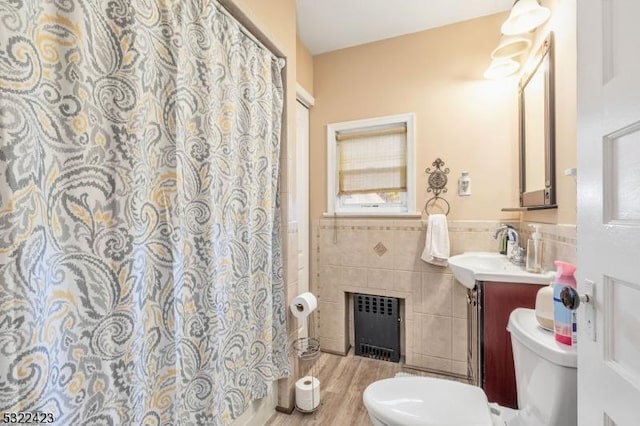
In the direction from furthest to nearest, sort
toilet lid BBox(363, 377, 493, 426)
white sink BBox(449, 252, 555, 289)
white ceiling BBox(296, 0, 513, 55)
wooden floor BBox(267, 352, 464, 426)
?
1. white ceiling BBox(296, 0, 513, 55)
2. wooden floor BBox(267, 352, 464, 426)
3. white sink BBox(449, 252, 555, 289)
4. toilet lid BBox(363, 377, 493, 426)

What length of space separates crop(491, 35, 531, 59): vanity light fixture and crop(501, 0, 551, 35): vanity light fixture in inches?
3.6

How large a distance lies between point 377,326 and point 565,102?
6.29 feet

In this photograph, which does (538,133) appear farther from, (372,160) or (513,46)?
(372,160)

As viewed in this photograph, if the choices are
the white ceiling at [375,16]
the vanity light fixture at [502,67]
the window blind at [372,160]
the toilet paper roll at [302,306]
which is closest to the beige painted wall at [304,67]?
the white ceiling at [375,16]

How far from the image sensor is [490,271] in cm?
145

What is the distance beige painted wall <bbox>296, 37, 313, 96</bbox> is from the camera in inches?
91.4

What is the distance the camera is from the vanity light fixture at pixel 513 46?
5.52ft

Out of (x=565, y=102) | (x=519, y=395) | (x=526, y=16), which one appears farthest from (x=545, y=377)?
(x=526, y=16)

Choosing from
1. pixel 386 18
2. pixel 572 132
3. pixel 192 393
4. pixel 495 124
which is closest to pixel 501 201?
pixel 495 124

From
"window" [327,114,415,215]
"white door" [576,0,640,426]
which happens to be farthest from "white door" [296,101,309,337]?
"white door" [576,0,640,426]

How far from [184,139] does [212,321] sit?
735 mm

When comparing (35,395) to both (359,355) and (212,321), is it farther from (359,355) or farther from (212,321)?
(359,355)

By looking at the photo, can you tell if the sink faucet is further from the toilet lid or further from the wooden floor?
the wooden floor

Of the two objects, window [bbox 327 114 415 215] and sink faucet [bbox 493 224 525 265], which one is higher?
window [bbox 327 114 415 215]
